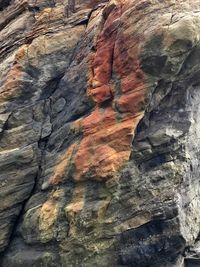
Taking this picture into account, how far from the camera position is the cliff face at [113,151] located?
2480 cm

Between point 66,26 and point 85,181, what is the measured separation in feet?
44.2

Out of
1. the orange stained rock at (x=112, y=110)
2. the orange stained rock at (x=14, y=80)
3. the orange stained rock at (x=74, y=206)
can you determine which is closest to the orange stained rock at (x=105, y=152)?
the orange stained rock at (x=112, y=110)

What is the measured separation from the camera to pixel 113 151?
84.3 feet

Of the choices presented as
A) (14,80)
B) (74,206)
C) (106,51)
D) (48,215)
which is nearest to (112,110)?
(106,51)

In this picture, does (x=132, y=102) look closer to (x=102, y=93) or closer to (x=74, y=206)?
(x=102, y=93)

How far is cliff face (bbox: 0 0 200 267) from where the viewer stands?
2480 cm

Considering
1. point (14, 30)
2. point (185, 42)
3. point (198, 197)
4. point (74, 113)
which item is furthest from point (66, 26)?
point (198, 197)

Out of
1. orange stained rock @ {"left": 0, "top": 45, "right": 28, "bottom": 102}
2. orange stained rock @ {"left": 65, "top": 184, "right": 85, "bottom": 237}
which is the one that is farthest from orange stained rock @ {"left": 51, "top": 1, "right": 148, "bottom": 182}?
orange stained rock @ {"left": 0, "top": 45, "right": 28, "bottom": 102}

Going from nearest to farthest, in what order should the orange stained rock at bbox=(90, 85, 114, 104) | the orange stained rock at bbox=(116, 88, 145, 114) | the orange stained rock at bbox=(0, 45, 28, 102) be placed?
the orange stained rock at bbox=(116, 88, 145, 114) < the orange stained rock at bbox=(90, 85, 114, 104) < the orange stained rock at bbox=(0, 45, 28, 102)

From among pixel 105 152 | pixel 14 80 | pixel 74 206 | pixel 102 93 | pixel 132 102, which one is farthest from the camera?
pixel 14 80

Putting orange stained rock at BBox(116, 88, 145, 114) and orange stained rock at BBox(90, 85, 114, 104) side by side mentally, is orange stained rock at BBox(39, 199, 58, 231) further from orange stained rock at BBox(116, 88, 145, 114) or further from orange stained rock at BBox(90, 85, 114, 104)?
orange stained rock at BBox(116, 88, 145, 114)

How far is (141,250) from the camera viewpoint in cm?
2452

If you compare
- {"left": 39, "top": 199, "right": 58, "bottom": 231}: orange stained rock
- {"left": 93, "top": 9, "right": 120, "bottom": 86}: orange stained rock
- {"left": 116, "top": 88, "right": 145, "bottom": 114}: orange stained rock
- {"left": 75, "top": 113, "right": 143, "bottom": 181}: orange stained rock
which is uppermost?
{"left": 93, "top": 9, "right": 120, "bottom": 86}: orange stained rock

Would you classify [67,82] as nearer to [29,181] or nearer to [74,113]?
[74,113]
